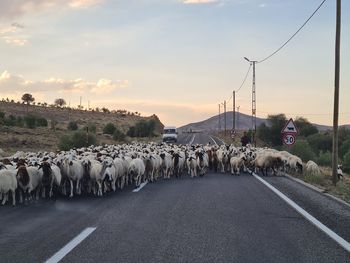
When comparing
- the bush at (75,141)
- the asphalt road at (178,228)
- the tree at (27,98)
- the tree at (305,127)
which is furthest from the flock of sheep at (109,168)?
the tree at (27,98)

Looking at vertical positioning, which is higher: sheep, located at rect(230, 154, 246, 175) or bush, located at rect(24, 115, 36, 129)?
bush, located at rect(24, 115, 36, 129)

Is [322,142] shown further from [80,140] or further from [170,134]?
[80,140]

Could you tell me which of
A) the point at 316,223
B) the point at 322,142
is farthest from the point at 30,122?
the point at 316,223

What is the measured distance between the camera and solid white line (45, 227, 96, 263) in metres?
7.68

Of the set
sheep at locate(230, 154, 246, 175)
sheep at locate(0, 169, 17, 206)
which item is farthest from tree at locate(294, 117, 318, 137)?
sheep at locate(0, 169, 17, 206)

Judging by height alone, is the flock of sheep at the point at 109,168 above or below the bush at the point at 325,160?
above

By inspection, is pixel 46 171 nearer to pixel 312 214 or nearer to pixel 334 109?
pixel 312 214

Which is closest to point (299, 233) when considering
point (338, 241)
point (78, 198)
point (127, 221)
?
point (338, 241)

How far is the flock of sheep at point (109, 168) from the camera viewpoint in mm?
15297

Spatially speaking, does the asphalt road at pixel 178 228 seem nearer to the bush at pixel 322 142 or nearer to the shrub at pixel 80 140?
the shrub at pixel 80 140

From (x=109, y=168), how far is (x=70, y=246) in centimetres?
846

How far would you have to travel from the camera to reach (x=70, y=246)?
8.48 m

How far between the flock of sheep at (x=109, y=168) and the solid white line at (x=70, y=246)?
507 cm

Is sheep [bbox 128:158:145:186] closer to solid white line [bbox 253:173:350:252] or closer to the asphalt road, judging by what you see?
the asphalt road
